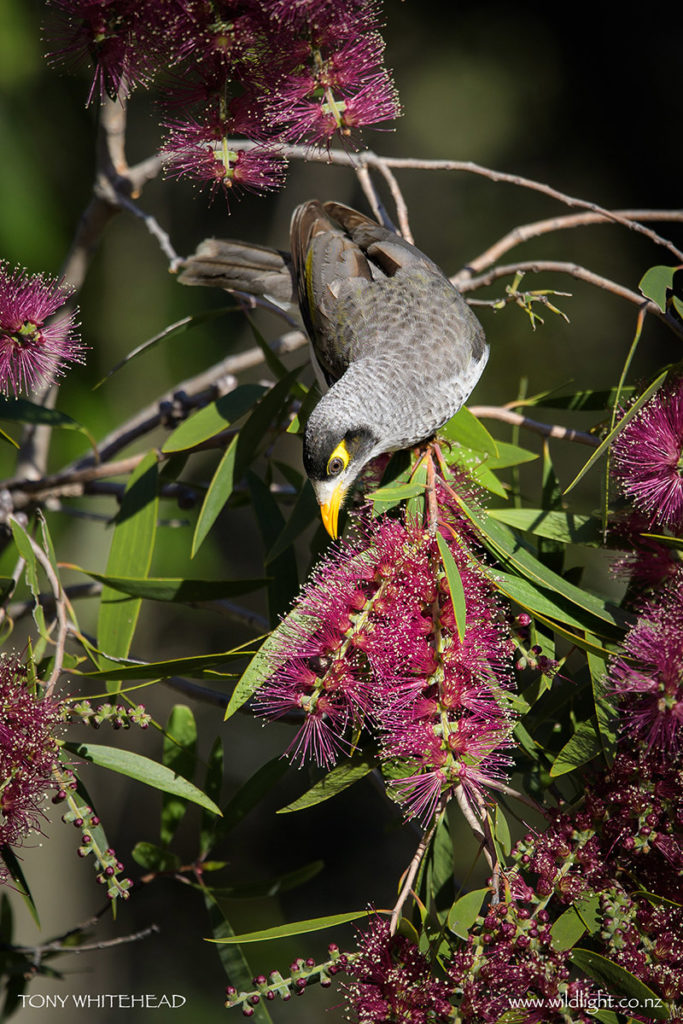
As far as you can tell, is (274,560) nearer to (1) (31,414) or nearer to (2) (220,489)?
(2) (220,489)

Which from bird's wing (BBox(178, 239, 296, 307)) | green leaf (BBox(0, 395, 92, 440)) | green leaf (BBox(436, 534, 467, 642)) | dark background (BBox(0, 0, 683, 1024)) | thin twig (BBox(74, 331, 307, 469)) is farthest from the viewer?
dark background (BBox(0, 0, 683, 1024))

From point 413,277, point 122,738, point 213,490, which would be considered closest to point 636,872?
point 213,490

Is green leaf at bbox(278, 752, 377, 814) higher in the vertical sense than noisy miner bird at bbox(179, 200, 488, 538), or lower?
lower

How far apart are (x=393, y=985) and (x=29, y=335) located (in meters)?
1.26

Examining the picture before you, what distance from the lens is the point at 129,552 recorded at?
1978mm

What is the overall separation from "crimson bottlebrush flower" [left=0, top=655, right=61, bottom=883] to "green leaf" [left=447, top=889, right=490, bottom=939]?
668mm

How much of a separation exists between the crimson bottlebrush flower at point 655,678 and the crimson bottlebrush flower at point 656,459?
0.14m

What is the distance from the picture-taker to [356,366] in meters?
2.09

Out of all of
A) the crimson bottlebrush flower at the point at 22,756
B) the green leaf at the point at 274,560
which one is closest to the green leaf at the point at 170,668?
the crimson bottlebrush flower at the point at 22,756

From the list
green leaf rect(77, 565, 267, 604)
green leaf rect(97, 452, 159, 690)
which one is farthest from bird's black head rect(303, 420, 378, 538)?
green leaf rect(97, 452, 159, 690)

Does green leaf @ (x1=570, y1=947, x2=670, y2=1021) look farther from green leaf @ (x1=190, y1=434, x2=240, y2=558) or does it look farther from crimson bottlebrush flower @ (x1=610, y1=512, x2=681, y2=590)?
green leaf @ (x1=190, y1=434, x2=240, y2=558)

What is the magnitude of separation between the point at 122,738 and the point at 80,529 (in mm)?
1390

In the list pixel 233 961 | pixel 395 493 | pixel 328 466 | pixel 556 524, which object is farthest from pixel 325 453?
pixel 233 961

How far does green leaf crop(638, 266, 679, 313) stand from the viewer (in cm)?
161
